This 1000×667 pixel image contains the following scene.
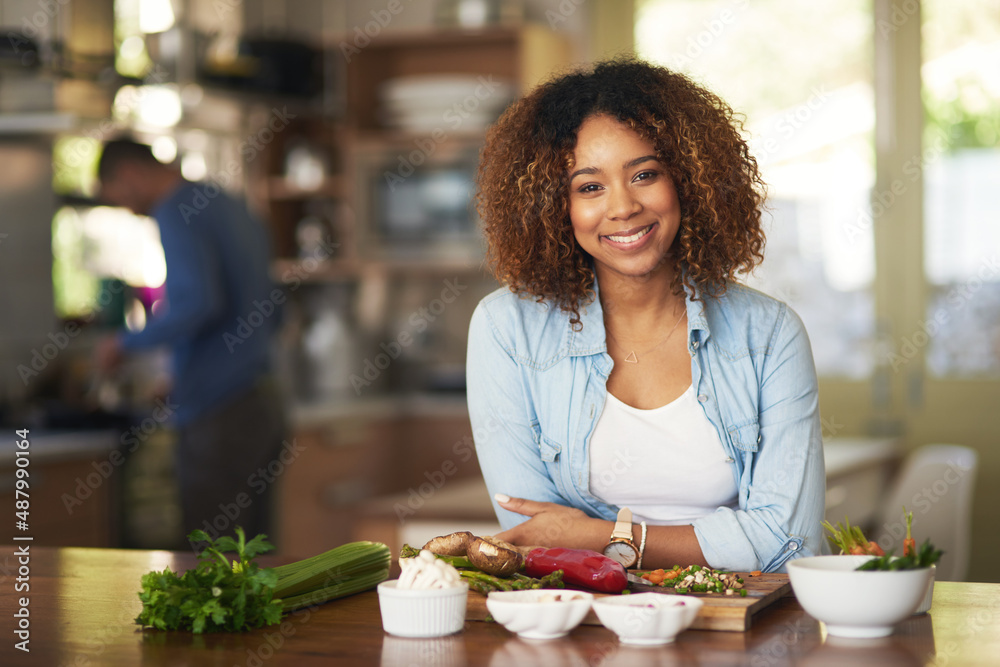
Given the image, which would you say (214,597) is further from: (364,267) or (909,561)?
(364,267)

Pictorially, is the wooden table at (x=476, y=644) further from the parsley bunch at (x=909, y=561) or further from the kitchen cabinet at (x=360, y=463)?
the kitchen cabinet at (x=360, y=463)

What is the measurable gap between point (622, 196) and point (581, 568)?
1.93ft

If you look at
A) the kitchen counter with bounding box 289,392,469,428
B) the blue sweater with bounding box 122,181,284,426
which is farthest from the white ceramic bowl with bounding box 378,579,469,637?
the kitchen counter with bounding box 289,392,469,428

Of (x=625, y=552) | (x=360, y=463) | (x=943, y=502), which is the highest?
(x=625, y=552)

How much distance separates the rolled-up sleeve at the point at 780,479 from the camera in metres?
1.49

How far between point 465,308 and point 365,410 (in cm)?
84

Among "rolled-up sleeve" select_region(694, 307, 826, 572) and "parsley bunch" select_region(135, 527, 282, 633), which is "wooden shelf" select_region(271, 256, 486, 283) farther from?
"parsley bunch" select_region(135, 527, 282, 633)

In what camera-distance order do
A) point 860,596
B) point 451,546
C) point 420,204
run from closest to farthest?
point 860,596 → point 451,546 → point 420,204

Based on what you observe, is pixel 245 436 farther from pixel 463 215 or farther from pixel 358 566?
pixel 358 566

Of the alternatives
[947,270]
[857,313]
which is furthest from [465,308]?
[947,270]

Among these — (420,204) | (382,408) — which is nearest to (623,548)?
(382,408)

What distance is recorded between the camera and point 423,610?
3.72 feet

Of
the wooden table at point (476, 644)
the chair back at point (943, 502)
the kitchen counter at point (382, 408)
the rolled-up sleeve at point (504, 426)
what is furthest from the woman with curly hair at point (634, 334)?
the kitchen counter at point (382, 408)

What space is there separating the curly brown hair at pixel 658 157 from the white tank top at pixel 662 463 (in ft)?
0.60
